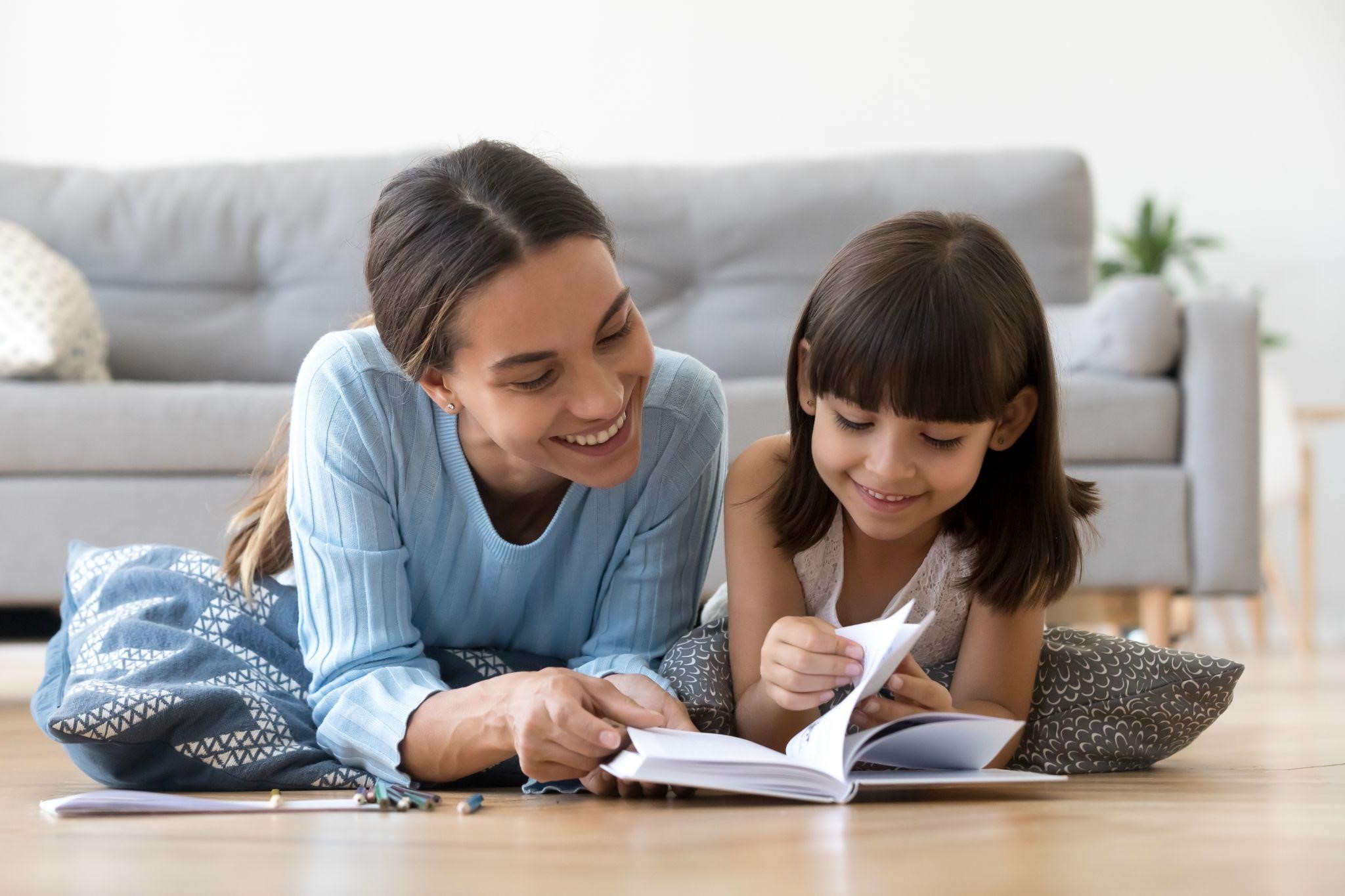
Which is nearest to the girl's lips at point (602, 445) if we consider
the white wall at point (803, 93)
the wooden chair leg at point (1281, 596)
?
the wooden chair leg at point (1281, 596)

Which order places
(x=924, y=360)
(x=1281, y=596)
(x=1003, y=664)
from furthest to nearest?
(x=1281, y=596) → (x=1003, y=664) → (x=924, y=360)

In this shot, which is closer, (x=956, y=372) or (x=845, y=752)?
(x=845, y=752)

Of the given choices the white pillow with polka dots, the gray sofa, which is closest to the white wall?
the gray sofa

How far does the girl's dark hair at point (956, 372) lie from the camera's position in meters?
1.21

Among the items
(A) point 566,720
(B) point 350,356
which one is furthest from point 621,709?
(B) point 350,356

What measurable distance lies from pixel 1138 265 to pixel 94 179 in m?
3.44

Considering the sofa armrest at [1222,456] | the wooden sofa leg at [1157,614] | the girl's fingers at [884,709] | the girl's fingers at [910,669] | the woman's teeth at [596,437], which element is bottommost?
the wooden sofa leg at [1157,614]

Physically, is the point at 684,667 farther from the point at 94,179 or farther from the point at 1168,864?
the point at 94,179

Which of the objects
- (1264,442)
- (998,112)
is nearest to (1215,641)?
(1264,442)

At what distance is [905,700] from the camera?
3.75 ft

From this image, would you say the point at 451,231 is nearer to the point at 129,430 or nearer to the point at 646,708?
the point at 646,708

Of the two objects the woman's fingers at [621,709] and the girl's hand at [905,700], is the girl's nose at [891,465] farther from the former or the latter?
the woman's fingers at [621,709]

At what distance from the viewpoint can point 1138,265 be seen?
15.7 feet

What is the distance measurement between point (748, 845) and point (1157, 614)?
1.89m
